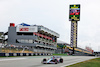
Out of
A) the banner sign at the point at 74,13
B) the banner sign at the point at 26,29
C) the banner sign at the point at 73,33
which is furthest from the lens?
the banner sign at the point at 73,33

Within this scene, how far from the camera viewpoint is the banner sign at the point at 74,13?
375ft

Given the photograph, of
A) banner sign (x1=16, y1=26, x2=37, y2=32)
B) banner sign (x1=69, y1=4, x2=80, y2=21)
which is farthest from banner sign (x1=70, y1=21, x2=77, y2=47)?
banner sign (x1=16, y1=26, x2=37, y2=32)

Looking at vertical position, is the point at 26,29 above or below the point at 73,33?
below

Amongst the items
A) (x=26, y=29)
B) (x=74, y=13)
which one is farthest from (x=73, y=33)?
(x=26, y=29)

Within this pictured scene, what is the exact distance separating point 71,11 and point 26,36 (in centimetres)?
5073

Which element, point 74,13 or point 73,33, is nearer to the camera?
point 74,13

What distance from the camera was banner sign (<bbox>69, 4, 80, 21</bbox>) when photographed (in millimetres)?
114250

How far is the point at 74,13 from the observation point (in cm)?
11494

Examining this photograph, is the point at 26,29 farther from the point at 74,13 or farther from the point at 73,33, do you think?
the point at 74,13

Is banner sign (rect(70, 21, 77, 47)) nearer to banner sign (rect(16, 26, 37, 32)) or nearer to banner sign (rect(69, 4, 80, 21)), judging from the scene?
banner sign (rect(69, 4, 80, 21))

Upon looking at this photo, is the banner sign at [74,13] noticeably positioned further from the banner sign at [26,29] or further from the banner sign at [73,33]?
the banner sign at [26,29]

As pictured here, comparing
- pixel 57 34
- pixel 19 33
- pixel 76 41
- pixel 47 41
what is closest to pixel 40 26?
pixel 19 33

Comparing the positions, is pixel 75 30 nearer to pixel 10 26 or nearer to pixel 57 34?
pixel 57 34

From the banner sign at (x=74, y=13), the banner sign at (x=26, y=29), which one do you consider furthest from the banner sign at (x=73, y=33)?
the banner sign at (x=26, y=29)
